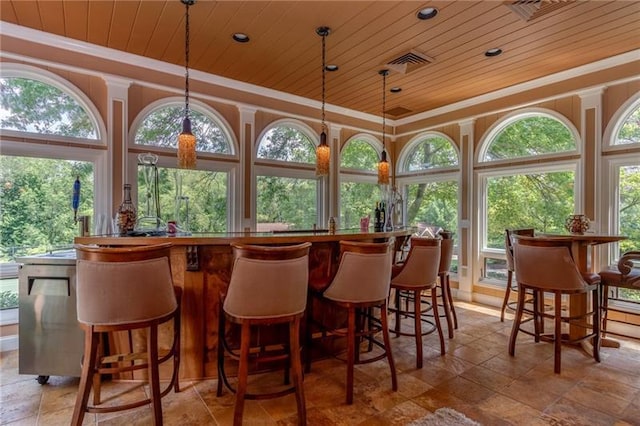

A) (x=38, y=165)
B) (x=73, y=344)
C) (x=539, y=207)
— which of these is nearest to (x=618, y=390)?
(x=539, y=207)

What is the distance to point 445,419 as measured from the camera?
209 cm

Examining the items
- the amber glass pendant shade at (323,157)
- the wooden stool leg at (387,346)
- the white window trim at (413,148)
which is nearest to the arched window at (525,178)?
the white window trim at (413,148)

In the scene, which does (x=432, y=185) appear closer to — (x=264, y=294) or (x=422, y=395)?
(x=422, y=395)

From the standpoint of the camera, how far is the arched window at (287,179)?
461cm

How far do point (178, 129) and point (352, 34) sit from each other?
7.74ft

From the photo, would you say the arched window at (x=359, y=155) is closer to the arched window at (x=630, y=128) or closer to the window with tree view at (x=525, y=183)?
the window with tree view at (x=525, y=183)

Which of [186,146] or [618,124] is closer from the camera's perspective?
[186,146]

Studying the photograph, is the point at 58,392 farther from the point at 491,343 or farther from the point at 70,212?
the point at 491,343

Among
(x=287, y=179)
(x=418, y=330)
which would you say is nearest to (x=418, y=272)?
(x=418, y=330)

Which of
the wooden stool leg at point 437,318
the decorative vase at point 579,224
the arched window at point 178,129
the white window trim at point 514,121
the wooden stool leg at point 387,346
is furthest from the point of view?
the white window trim at point 514,121

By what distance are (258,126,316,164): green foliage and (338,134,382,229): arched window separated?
2.18 feet

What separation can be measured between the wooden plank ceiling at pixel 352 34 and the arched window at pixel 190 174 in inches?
24.2

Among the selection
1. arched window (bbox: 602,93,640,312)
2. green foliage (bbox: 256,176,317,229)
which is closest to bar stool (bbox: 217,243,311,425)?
green foliage (bbox: 256,176,317,229)

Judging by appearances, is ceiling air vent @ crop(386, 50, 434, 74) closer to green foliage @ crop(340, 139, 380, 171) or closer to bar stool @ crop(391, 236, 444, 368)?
green foliage @ crop(340, 139, 380, 171)
